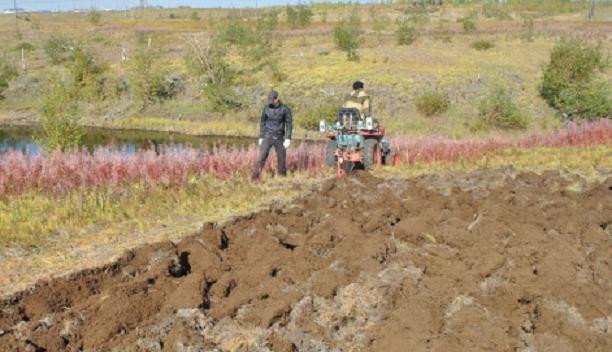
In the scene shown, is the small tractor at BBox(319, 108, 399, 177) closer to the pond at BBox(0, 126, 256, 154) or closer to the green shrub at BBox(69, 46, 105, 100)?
the pond at BBox(0, 126, 256, 154)

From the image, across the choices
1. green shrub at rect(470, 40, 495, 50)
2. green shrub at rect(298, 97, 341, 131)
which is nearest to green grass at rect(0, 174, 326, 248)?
green shrub at rect(298, 97, 341, 131)

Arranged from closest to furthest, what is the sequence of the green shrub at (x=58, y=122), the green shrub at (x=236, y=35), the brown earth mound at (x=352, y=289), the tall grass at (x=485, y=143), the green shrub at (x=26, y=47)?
the brown earth mound at (x=352, y=289), the tall grass at (x=485, y=143), the green shrub at (x=58, y=122), the green shrub at (x=236, y=35), the green shrub at (x=26, y=47)

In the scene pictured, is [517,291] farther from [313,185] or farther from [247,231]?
[313,185]

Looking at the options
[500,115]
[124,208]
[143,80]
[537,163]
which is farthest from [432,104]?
[124,208]

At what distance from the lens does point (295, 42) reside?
4969 centimetres

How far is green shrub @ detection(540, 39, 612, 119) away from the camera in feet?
95.1

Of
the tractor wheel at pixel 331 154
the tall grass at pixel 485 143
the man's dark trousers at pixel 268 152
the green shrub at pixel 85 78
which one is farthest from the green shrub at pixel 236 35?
the man's dark trousers at pixel 268 152

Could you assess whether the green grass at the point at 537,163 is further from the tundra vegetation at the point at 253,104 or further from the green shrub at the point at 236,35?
the green shrub at the point at 236,35

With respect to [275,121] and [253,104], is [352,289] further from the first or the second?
[253,104]

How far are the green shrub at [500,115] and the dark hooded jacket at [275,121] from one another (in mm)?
16518

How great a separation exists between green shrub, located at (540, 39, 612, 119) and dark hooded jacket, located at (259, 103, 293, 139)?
62.2ft

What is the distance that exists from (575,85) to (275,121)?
20.7 metres

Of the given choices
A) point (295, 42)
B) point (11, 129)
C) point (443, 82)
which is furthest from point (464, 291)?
point (295, 42)

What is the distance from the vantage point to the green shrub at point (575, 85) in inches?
1142
